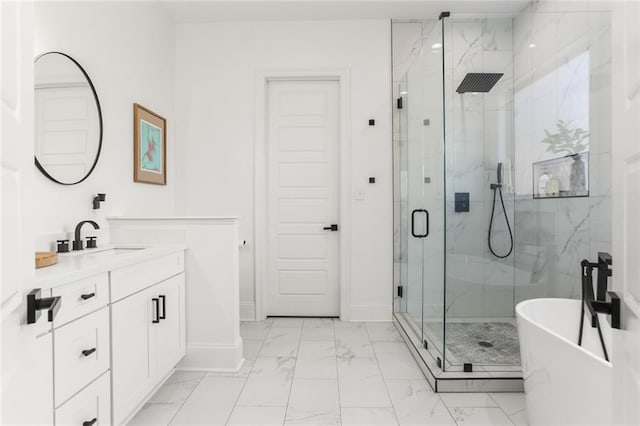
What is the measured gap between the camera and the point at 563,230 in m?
2.34

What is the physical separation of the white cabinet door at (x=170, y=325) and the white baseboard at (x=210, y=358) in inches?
4.1

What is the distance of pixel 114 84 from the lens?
2412 mm

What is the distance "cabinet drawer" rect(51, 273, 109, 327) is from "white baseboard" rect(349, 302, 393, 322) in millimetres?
2296

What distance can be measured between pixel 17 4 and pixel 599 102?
9.10 feet

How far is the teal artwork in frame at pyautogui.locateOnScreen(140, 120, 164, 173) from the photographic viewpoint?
274 cm

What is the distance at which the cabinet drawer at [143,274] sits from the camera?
1.53 metres

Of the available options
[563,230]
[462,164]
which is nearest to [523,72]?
[462,164]

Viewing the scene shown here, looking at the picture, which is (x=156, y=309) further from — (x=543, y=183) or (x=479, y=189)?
(x=543, y=183)

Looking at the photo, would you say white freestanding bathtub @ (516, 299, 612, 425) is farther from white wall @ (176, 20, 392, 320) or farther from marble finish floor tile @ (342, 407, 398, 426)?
white wall @ (176, 20, 392, 320)

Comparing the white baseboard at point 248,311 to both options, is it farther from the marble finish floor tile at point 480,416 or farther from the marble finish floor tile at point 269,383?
the marble finish floor tile at point 480,416

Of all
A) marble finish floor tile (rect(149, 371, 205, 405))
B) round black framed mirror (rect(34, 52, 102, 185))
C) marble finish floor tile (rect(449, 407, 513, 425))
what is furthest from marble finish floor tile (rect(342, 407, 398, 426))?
round black framed mirror (rect(34, 52, 102, 185))

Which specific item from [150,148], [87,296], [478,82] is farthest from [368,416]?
[150,148]

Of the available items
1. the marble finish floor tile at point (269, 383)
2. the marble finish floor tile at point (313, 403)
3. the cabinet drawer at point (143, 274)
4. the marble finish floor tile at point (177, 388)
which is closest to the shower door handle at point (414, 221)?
the marble finish floor tile at point (313, 403)

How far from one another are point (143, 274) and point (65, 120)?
104 centimetres
